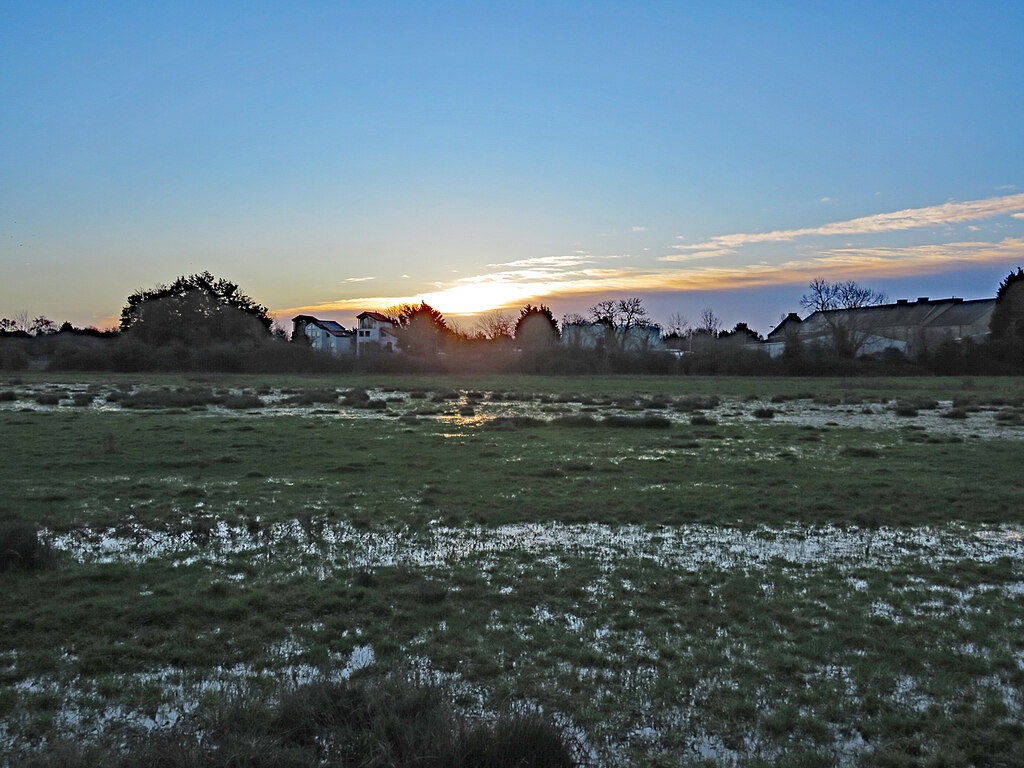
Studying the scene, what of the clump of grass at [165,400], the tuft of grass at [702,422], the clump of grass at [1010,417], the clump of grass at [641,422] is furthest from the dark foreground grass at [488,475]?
the clump of grass at [165,400]

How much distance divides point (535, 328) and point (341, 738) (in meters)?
116

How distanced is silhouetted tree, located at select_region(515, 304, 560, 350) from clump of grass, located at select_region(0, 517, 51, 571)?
102326 mm

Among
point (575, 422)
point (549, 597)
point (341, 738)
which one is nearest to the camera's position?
point (341, 738)

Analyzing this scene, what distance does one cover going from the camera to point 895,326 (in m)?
101

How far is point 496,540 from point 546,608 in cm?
307

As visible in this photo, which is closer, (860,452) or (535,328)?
(860,452)

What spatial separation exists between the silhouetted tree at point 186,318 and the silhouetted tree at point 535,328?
126ft

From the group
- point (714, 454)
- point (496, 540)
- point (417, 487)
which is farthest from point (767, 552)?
point (714, 454)

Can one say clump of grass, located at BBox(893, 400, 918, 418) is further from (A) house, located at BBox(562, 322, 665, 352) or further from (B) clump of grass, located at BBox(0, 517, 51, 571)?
(A) house, located at BBox(562, 322, 665, 352)

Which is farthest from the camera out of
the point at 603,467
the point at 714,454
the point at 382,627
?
the point at 714,454

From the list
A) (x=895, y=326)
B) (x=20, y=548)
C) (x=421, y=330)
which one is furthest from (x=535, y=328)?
(x=20, y=548)

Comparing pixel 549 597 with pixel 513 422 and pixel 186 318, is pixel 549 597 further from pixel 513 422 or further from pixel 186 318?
pixel 186 318

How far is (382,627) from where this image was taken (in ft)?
22.9

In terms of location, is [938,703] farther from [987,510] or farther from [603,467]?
[603,467]
